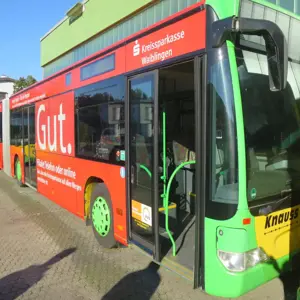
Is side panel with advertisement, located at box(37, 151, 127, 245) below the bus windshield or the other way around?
below

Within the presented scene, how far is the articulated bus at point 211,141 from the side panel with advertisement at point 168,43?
0.01m

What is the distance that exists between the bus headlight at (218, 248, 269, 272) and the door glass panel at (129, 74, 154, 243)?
44.5 inches

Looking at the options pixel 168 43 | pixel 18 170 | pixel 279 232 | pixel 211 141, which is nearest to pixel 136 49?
pixel 168 43

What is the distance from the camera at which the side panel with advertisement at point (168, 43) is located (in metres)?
2.94

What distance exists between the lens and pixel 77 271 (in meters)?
4.14

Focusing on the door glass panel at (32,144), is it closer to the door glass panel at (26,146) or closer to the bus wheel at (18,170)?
the door glass panel at (26,146)

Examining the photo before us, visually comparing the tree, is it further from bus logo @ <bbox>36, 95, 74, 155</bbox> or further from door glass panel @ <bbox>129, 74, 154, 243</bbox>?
door glass panel @ <bbox>129, 74, 154, 243</bbox>

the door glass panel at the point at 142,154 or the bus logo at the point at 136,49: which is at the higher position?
the bus logo at the point at 136,49

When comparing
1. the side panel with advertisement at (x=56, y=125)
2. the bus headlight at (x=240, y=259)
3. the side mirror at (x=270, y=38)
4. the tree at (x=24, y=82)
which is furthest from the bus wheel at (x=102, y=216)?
the tree at (x=24, y=82)

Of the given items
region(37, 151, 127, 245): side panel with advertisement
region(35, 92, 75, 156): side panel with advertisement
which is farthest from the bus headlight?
region(35, 92, 75, 156): side panel with advertisement

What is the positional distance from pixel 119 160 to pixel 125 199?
52 centimetres

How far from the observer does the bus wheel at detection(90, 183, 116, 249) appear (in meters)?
4.59

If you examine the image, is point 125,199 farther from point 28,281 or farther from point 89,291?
point 28,281

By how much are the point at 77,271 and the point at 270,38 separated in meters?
3.54
